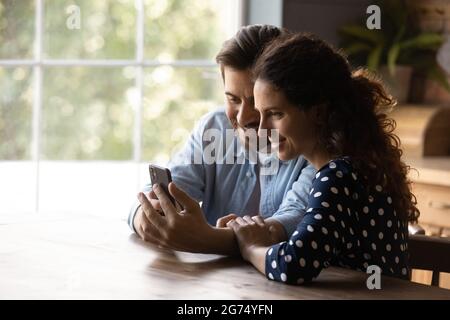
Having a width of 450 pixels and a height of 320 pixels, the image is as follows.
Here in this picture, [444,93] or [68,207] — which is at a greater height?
[444,93]

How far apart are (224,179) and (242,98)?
298 millimetres

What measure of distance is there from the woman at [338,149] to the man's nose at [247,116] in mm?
276

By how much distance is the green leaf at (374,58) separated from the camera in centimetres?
380

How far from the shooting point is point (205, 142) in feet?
8.23

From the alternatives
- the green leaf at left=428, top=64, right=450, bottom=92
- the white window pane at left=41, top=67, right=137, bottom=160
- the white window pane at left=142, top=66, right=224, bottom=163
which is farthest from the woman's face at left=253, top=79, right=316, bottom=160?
the white window pane at left=142, top=66, right=224, bottom=163

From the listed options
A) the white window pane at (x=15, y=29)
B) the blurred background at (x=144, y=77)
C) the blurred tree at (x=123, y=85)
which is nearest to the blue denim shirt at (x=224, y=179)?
the blurred background at (x=144, y=77)

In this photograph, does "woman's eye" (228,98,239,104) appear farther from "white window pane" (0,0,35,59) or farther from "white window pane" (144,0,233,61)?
"white window pane" (144,0,233,61)

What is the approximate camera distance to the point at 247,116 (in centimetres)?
226

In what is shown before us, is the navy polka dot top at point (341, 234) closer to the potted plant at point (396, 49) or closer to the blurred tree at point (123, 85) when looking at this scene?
the potted plant at point (396, 49)

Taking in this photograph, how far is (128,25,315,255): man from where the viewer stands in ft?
6.45

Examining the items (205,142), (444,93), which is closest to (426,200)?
(444,93)

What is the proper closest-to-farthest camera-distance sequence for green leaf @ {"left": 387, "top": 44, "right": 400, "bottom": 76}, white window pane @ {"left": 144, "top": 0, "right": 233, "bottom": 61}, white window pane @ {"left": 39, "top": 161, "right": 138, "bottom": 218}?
white window pane @ {"left": 39, "top": 161, "right": 138, "bottom": 218} < green leaf @ {"left": 387, "top": 44, "right": 400, "bottom": 76} < white window pane @ {"left": 144, "top": 0, "right": 233, "bottom": 61}

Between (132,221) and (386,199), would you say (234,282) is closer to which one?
(386,199)
